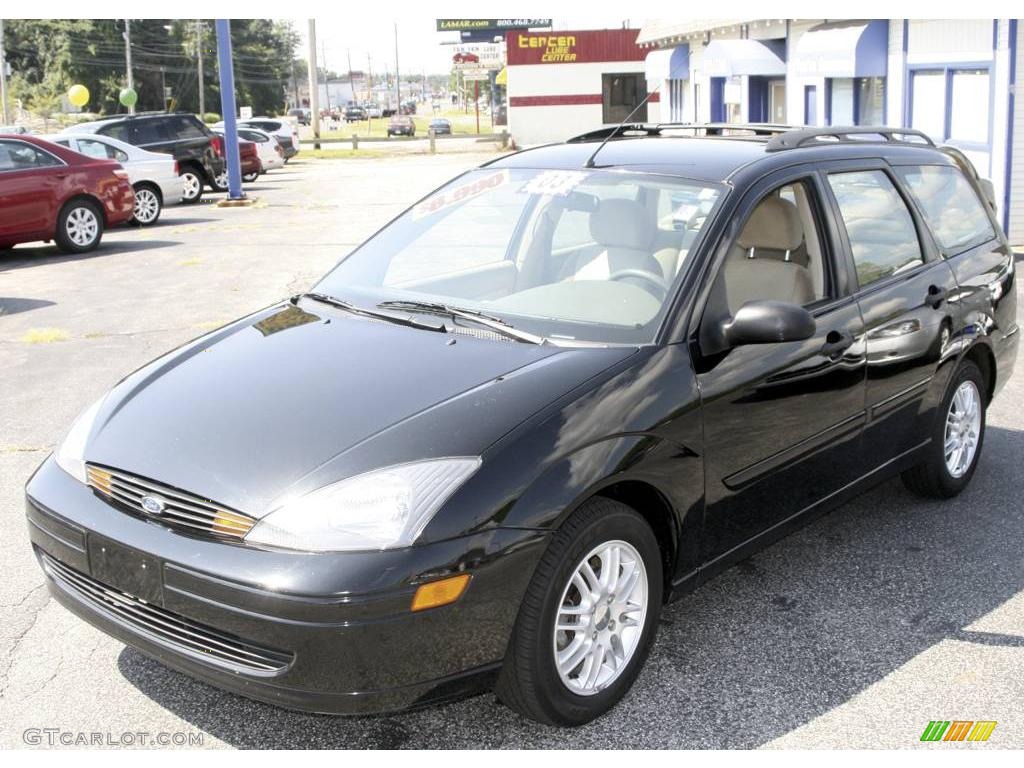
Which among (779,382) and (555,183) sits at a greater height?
(555,183)

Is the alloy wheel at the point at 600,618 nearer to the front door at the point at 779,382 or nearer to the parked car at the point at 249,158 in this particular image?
the front door at the point at 779,382

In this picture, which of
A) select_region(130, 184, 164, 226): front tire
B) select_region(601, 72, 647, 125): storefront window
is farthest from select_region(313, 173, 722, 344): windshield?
select_region(601, 72, 647, 125): storefront window

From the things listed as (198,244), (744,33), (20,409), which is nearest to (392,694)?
(20,409)

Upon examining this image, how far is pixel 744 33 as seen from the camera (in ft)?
81.9

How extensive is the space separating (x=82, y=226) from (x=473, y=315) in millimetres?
12576

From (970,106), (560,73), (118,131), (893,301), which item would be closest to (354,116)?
(560,73)

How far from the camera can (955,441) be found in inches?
213

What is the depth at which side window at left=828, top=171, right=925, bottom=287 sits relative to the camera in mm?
4621

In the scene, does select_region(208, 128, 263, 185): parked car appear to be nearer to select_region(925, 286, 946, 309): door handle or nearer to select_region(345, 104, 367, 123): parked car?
select_region(925, 286, 946, 309): door handle

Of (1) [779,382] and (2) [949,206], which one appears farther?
(2) [949,206]

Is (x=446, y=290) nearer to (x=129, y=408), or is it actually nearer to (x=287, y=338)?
(x=287, y=338)

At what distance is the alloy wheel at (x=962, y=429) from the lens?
534cm

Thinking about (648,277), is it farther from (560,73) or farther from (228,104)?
(560,73)

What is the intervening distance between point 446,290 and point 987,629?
230 centimetres
